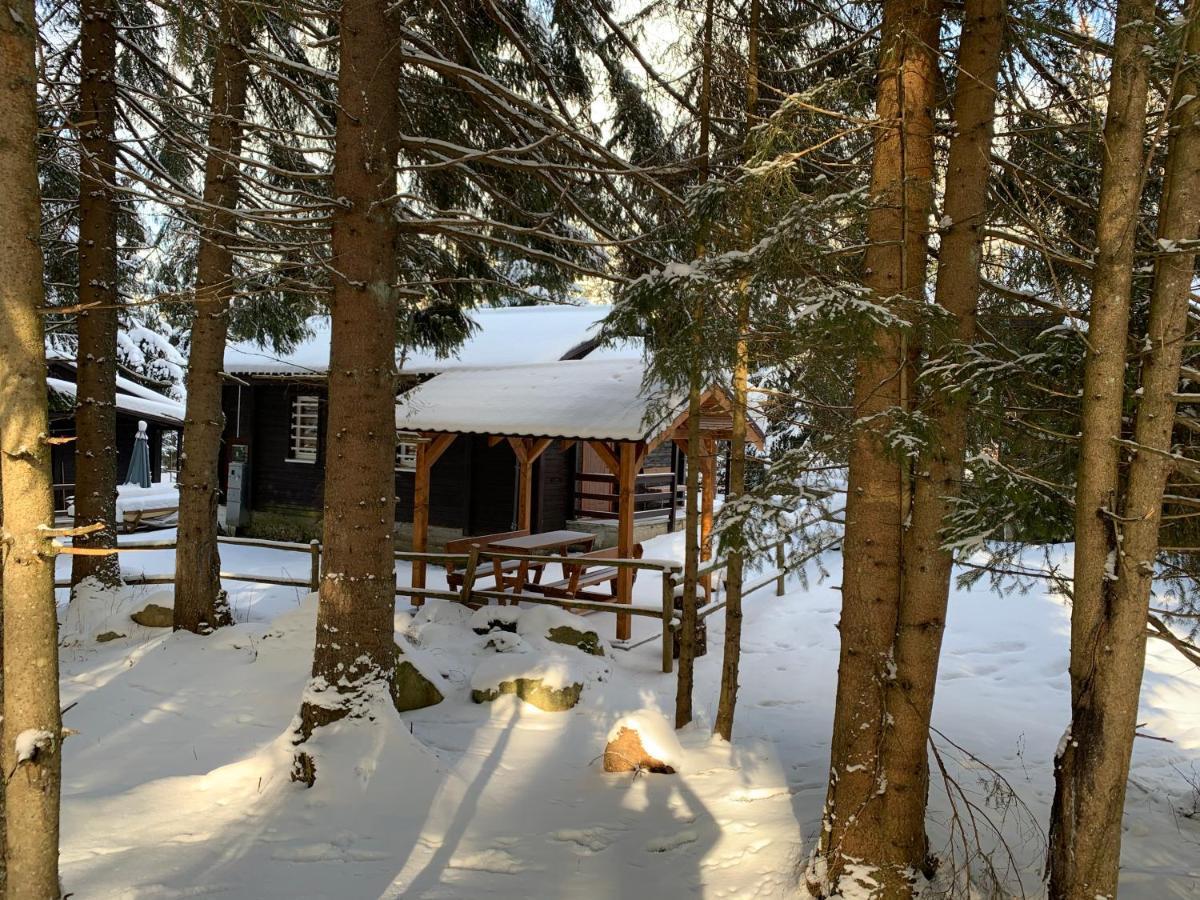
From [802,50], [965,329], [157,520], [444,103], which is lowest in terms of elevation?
[157,520]

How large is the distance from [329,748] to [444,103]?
5678 millimetres

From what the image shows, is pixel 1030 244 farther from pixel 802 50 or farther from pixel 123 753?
pixel 123 753

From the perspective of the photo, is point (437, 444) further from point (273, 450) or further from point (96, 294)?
point (273, 450)

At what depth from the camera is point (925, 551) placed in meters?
3.82

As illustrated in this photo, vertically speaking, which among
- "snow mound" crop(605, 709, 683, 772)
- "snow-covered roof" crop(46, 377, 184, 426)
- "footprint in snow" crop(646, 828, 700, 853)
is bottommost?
"footprint in snow" crop(646, 828, 700, 853)

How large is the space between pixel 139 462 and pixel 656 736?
59.9 ft

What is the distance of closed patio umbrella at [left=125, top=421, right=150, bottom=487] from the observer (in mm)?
19562

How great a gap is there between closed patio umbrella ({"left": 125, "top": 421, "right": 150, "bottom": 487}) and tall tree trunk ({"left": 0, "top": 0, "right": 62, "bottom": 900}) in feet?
63.9

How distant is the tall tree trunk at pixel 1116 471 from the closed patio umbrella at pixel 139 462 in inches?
830

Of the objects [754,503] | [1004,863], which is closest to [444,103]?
[754,503]

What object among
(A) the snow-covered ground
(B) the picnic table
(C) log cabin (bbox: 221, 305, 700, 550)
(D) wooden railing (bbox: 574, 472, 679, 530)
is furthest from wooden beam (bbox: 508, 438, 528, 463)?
(D) wooden railing (bbox: 574, 472, 679, 530)

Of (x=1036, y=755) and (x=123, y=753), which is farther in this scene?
(x=1036, y=755)

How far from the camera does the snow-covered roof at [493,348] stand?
15477 mm

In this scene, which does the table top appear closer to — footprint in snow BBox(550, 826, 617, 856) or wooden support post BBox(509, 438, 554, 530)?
wooden support post BBox(509, 438, 554, 530)
